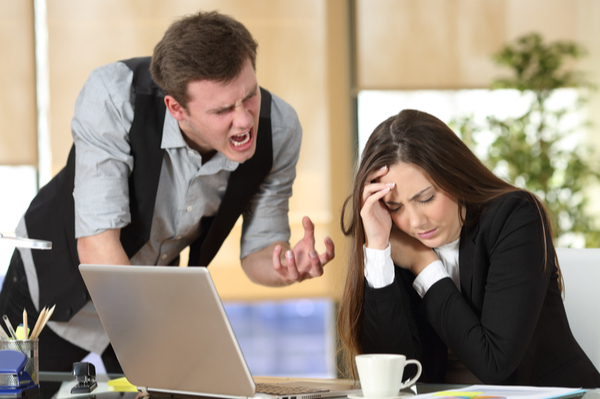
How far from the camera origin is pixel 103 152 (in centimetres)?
163

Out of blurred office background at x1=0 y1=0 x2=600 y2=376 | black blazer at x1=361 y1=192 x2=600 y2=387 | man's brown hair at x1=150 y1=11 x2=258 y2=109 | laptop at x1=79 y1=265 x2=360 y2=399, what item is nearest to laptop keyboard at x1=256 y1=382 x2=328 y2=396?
laptop at x1=79 y1=265 x2=360 y2=399

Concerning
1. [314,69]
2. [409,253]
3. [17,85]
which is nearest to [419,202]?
[409,253]

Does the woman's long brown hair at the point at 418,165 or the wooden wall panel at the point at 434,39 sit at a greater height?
the wooden wall panel at the point at 434,39

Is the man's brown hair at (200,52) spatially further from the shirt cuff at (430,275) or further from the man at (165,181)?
the shirt cuff at (430,275)

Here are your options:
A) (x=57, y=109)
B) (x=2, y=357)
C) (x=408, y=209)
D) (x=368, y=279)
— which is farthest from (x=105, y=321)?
(x=57, y=109)

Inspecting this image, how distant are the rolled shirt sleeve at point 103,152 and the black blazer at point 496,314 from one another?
0.68 meters

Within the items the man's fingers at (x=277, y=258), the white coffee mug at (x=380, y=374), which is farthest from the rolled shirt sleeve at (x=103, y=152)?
the white coffee mug at (x=380, y=374)

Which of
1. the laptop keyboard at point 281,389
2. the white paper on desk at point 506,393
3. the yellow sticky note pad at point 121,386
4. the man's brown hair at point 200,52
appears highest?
the man's brown hair at point 200,52

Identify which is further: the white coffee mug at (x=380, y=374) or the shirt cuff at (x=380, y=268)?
the shirt cuff at (x=380, y=268)

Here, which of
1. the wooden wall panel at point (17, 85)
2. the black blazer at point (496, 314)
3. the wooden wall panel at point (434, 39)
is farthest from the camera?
the wooden wall panel at point (434, 39)

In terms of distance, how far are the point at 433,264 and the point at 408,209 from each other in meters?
0.14

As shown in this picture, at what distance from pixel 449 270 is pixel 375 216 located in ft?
0.83

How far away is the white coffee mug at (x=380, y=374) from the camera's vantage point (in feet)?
3.18

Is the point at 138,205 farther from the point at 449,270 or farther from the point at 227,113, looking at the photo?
the point at 449,270
